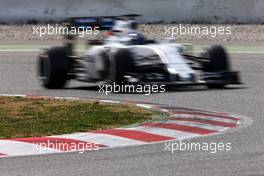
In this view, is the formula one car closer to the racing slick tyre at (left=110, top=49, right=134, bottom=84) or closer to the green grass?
the racing slick tyre at (left=110, top=49, right=134, bottom=84)

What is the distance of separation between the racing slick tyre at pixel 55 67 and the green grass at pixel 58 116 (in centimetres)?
238

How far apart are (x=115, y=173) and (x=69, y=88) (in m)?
8.24

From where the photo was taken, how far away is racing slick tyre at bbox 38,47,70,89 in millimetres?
15852

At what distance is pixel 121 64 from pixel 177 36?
433 inches

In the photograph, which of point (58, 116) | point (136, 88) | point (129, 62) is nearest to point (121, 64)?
point (129, 62)

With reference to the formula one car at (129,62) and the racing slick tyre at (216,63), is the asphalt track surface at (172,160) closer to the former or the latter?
the formula one car at (129,62)

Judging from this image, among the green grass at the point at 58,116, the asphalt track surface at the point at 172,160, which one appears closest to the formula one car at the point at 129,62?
the asphalt track surface at the point at 172,160

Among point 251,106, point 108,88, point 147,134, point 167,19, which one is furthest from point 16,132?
point 167,19

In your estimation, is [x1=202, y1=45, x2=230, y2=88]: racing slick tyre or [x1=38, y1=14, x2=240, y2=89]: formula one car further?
[x1=202, y1=45, x2=230, y2=88]: racing slick tyre

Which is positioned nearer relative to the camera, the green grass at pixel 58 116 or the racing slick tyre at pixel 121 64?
the green grass at pixel 58 116

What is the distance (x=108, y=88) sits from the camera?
15.2 metres

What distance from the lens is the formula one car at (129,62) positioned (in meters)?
14.7

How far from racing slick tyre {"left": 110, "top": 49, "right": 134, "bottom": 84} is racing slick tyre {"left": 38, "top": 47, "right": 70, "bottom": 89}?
141cm

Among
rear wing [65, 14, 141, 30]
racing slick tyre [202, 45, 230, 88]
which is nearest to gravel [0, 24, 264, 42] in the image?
rear wing [65, 14, 141, 30]
